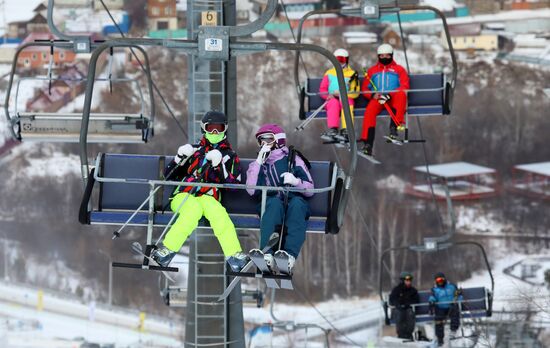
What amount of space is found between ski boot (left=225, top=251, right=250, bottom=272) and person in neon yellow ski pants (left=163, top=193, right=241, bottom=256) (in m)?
0.04

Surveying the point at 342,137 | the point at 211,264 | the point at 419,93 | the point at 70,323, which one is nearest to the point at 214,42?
the point at 211,264

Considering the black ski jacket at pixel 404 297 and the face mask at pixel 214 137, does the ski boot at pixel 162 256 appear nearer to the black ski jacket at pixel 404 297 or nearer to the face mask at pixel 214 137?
the face mask at pixel 214 137

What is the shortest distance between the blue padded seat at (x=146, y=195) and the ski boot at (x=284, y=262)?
1.87ft

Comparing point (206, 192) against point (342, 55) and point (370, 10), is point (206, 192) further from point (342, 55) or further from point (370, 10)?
point (370, 10)

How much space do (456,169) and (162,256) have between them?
184ft

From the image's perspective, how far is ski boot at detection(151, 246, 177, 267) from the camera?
8.88 m

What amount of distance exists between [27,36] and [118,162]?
61779 mm

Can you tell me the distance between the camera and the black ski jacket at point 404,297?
17.2 m

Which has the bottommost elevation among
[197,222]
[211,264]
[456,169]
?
[456,169]

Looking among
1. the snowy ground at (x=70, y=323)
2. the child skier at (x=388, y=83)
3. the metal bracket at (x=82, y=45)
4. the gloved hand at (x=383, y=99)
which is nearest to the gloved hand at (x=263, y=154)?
the metal bracket at (x=82, y=45)

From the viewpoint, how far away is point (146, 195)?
9.88m

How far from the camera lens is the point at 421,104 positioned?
13664mm

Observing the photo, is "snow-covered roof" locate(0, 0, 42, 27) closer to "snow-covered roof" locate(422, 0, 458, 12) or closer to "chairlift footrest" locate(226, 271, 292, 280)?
"snow-covered roof" locate(422, 0, 458, 12)

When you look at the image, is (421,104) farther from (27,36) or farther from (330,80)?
(27,36)
